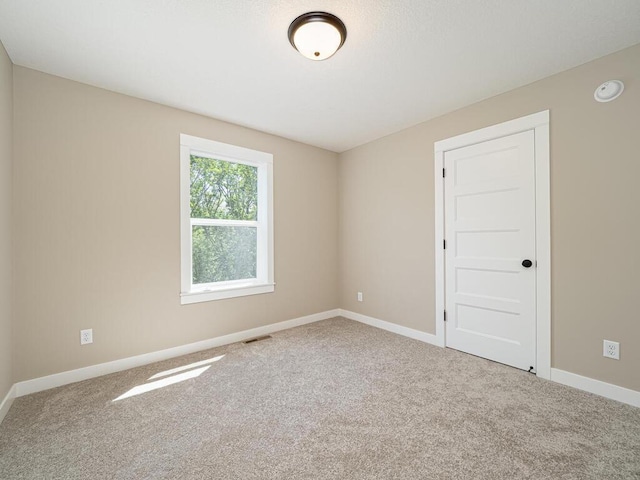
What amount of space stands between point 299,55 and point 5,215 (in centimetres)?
238

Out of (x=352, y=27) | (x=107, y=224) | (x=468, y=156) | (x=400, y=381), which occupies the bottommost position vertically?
(x=400, y=381)

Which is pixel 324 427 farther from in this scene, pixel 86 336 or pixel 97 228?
pixel 97 228

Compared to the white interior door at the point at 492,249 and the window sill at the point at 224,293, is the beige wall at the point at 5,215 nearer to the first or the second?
the window sill at the point at 224,293

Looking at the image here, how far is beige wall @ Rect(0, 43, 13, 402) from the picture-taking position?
196cm

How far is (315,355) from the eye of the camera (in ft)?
9.63

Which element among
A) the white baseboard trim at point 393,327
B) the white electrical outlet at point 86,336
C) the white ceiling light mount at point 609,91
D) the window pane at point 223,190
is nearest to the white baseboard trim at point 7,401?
the white electrical outlet at point 86,336

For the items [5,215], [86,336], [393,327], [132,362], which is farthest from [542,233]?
[5,215]

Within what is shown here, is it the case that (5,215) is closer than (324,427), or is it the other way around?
(324,427)

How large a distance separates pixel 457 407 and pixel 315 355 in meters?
1.36

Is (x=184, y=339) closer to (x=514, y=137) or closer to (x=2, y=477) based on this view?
(x=2, y=477)

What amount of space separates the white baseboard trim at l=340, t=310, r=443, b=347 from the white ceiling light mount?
8.26 ft

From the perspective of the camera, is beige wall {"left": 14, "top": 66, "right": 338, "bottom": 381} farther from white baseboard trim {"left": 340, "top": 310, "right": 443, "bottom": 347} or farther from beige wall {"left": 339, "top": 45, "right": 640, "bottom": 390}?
beige wall {"left": 339, "top": 45, "right": 640, "bottom": 390}

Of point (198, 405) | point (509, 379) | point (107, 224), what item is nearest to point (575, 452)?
point (509, 379)

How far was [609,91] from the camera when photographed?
81.9 inches
